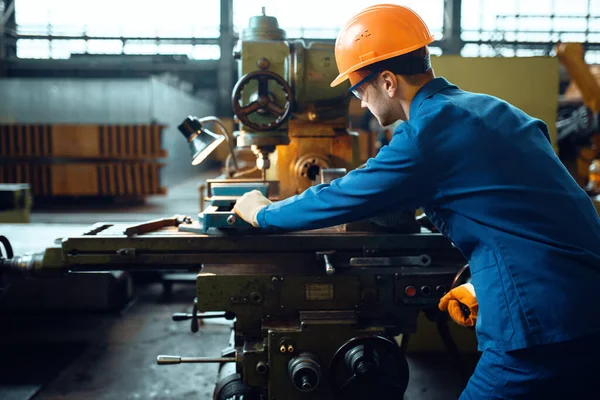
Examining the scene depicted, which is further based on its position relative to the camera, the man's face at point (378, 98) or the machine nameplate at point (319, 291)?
the machine nameplate at point (319, 291)

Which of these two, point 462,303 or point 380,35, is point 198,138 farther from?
point 462,303

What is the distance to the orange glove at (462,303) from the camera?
1.28m

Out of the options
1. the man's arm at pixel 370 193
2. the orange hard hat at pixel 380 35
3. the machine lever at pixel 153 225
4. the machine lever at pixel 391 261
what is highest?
the orange hard hat at pixel 380 35

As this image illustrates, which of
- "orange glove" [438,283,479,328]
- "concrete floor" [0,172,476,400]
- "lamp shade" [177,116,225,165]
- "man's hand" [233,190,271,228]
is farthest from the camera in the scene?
"concrete floor" [0,172,476,400]

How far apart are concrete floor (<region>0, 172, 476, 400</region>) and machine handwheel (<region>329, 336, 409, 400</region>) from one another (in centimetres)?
94

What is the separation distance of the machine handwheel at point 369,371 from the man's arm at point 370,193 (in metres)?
0.34

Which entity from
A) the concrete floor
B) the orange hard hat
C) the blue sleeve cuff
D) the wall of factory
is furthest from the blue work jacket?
the wall of factory

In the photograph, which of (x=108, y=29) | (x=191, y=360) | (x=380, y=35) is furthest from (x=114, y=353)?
(x=108, y=29)

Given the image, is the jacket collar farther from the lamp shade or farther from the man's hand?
the lamp shade

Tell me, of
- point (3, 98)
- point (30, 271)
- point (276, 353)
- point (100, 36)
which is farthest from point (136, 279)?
point (100, 36)

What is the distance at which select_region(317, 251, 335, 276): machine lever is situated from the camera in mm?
1370

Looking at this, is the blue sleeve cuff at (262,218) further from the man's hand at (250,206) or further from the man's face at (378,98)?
the man's face at (378,98)

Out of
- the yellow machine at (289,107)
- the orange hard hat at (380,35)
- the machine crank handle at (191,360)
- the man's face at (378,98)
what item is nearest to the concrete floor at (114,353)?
the machine crank handle at (191,360)

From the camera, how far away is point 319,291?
56.9 inches
